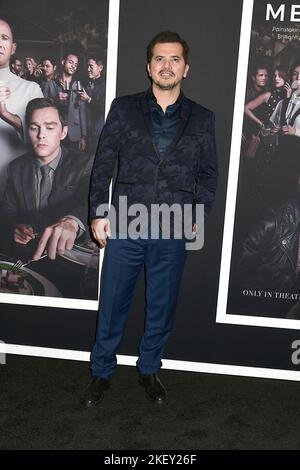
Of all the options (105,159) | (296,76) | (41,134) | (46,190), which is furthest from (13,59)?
(296,76)

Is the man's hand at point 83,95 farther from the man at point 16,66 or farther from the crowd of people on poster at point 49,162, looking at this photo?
the man at point 16,66

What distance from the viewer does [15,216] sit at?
277 cm

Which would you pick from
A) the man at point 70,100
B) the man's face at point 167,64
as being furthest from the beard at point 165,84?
the man at point 70,100

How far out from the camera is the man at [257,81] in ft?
8.16

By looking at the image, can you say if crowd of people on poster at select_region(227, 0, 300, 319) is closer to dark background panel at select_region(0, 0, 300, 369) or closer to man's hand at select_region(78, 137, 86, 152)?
dark background panel at select_region(0, 0, 300, 369)

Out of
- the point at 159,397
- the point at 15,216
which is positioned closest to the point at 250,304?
the point at 159,397

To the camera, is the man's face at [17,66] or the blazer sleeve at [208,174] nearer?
the blazer sleeve at [208,174]

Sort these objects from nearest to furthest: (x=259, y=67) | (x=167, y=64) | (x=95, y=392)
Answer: (x=167, y=64) < (x=95, y=392) < (x=259, y=67)

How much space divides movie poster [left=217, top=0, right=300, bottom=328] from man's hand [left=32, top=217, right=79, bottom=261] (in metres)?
0.87

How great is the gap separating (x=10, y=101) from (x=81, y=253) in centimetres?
93

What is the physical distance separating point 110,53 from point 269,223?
1.24 metres

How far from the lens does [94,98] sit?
2.60 metres

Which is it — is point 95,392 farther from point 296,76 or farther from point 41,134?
point 296,76

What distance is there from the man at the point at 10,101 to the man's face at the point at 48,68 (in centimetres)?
9
